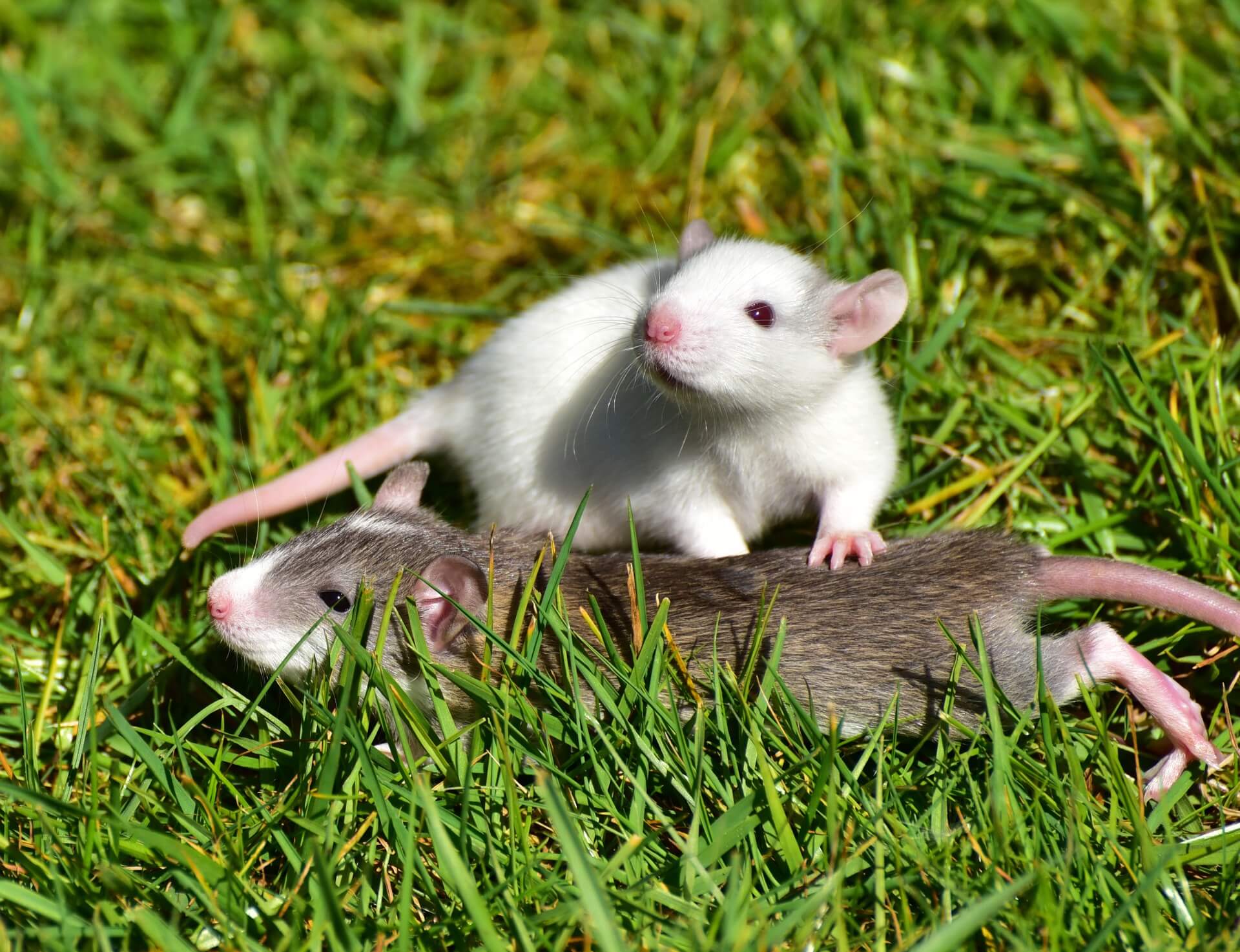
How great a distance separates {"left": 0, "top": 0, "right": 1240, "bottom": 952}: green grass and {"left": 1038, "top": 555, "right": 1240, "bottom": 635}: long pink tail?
0.67 ft

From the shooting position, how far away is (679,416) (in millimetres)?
3834

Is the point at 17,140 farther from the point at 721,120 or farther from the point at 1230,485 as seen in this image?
the point at 1230,485

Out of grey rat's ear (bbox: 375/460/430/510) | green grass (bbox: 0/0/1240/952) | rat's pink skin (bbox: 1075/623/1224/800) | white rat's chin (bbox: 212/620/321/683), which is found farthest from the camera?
grey rat's ear (bbox: 375/460/430/510)

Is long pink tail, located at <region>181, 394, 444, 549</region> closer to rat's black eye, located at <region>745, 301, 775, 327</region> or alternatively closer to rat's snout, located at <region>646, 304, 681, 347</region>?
rat's snout, located at <region>646, 304, 681, 347</region>

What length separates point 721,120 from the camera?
222 inches

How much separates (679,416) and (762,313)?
45 centimetres

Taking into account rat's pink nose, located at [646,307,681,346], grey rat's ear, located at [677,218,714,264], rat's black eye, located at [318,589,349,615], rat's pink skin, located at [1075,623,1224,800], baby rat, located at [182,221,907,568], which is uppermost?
grey rat's ear, located at [677,218,714,264]

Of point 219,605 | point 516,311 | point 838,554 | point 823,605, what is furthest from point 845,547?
point 516,311

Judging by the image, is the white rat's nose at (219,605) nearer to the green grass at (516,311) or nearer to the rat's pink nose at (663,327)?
the green grass at (516,311)

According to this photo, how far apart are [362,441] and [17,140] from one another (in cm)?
310

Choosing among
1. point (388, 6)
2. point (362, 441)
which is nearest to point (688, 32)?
point (388, 6)

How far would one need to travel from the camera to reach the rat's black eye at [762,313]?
361cm

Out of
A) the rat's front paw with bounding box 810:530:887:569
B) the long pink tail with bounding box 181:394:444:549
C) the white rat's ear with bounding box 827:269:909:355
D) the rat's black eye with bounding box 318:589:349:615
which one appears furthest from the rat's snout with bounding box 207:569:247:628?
the white rat's ear with bounding box 827:269:909:355

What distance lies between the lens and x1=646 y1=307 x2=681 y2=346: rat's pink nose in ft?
11.2
